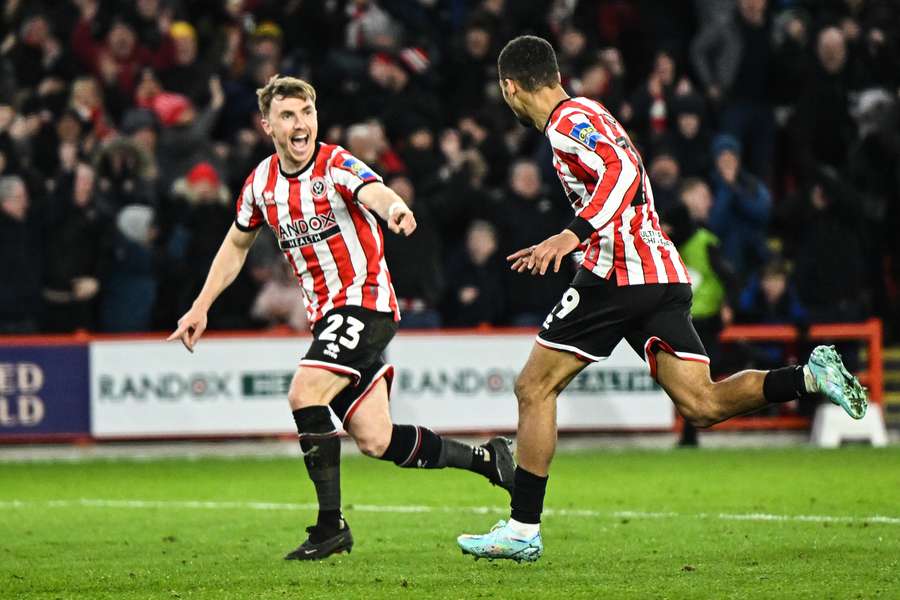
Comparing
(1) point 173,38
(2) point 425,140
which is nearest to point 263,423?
(2) point 425,140

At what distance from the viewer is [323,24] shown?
1897cm

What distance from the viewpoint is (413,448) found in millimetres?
8961

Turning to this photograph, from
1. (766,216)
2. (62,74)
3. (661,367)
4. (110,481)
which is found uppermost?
(62,74)

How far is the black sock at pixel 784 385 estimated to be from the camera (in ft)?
26.7

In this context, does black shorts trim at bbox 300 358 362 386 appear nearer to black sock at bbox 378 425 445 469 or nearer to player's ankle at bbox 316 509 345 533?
black sock at bbox 378 425 445 469

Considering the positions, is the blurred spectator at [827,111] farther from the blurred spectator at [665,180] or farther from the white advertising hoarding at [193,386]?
the white advertising hoarding at [193,386]

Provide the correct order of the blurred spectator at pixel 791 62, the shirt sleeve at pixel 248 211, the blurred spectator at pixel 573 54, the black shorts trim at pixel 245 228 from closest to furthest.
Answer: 1. the shirt sleeve at pixel 248 211
2. the black shorts trim at pixel 245 228
3. the blurred spectator at pixel 573 54
4. the blurred spectator at pixel 791 62

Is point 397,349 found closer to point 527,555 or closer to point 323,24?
point 323,24

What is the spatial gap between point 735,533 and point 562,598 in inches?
99.9

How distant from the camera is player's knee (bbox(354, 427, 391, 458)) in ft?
28.9

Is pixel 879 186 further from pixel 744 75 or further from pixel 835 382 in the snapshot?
pixel 835 382

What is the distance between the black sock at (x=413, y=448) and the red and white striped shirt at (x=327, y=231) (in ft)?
2.07

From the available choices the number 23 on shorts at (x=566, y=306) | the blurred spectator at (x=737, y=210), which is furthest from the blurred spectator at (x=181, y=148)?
the number 23 on shorts at (x=566, y=306)

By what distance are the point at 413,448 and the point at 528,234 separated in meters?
7.23
